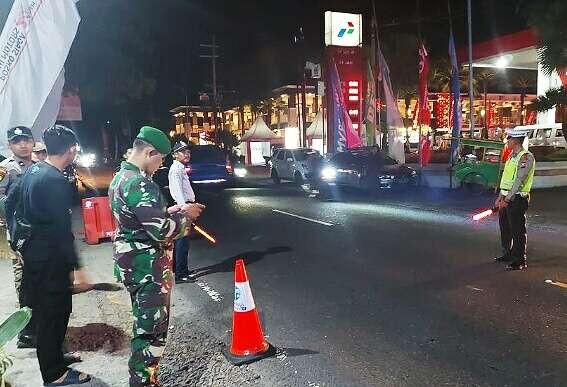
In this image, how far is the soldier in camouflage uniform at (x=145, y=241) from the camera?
128 inches

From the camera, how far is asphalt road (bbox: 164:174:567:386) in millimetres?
4301

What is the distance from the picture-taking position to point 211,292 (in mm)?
6828

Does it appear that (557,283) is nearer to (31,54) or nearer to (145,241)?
(145,241)

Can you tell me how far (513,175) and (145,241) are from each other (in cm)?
581

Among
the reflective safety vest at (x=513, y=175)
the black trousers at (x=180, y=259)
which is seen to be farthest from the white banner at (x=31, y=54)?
the reflective safety vest at (x=513, y=175)

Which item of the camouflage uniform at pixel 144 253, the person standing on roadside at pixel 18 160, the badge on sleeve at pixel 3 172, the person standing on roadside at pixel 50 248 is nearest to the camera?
the camouflage uniform at pixel 144 253

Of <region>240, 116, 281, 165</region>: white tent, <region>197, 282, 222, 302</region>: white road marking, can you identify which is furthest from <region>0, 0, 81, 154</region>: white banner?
<region>240, 116, 281, 165</region>: white tent

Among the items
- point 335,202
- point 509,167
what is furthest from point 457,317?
point 335,202

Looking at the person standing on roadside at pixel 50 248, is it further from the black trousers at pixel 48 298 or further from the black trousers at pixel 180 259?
the black trousers at pixel 180 259

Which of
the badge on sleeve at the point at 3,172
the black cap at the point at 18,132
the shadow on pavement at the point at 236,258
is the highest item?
the black cap at the point at 18,132

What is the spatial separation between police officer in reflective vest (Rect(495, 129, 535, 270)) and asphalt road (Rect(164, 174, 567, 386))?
338 millimetres

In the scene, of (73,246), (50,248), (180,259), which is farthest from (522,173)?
(50,248)

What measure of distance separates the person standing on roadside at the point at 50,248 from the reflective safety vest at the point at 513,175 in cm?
594

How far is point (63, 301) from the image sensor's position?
12.9ft
